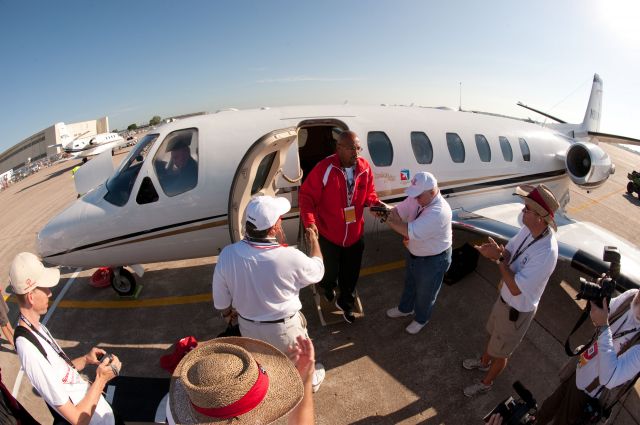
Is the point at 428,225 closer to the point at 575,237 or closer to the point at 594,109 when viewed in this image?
the point at 575,237

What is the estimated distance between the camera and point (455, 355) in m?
4.80

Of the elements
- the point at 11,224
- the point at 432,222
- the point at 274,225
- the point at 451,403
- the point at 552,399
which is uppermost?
the point at 274,225

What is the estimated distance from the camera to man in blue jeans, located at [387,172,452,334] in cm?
412

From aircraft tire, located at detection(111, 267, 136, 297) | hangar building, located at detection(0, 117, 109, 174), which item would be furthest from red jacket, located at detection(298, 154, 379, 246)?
hangar building, located at detection(0, 117, 109, 174)

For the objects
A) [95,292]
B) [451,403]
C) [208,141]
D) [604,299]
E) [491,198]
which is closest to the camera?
[604,299]

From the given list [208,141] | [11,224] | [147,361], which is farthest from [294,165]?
[11,224]

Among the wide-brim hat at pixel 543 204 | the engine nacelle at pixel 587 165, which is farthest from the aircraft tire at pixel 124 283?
the engine nacelle at pixel 587 165

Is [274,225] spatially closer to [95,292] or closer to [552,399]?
[552,399]

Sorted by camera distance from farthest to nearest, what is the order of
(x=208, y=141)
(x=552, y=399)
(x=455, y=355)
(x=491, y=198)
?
(x=491, y=198) < (x=208, y=141) < (x=455, y=355) < (x=552, y=399)

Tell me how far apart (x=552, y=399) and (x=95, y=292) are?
7.16 m

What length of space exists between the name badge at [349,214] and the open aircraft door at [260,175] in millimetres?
970

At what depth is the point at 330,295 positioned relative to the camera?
549 centimetres

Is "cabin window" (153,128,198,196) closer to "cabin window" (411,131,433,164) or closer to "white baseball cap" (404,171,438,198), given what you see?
"white baseball cap" (404,171,438,198)

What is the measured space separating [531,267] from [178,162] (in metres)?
4.72
